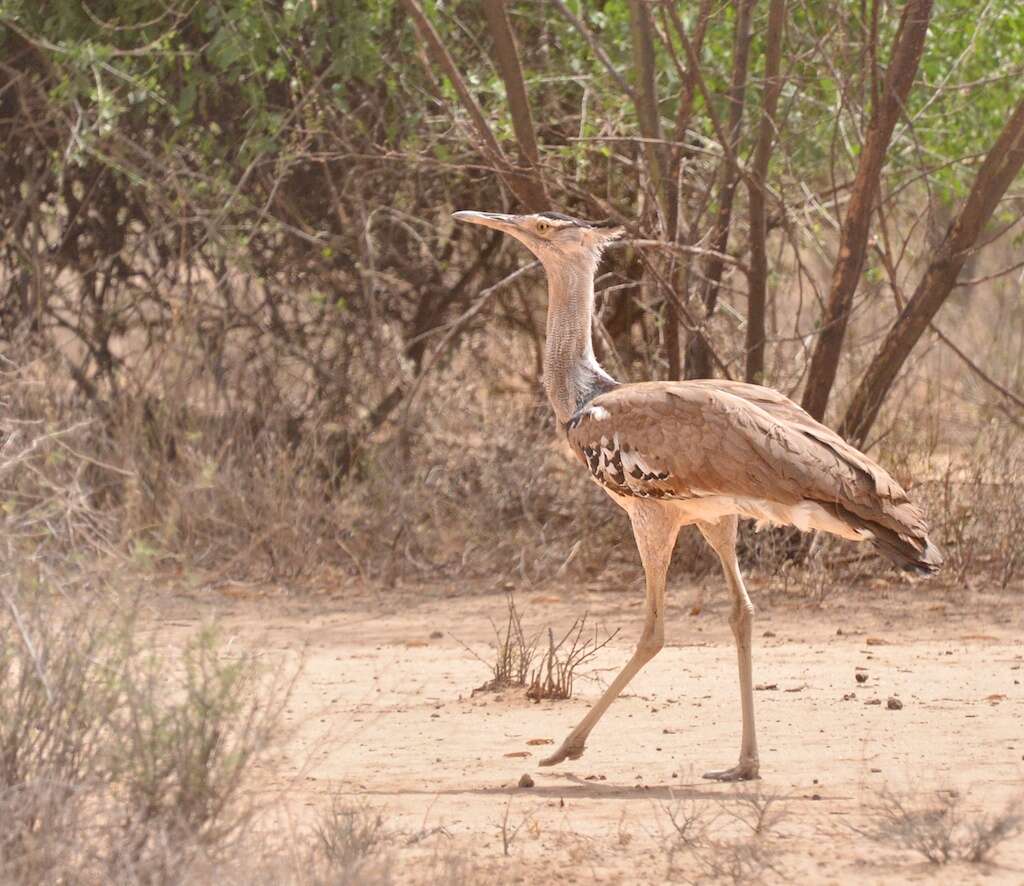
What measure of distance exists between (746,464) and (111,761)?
1.90 m

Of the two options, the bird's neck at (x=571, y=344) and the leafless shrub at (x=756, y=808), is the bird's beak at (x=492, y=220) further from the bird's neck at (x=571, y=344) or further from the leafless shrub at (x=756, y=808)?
the leafless shrub at (x=756, y=808)

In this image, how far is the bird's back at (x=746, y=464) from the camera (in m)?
4.33

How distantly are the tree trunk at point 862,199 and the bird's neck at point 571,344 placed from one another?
203 cm

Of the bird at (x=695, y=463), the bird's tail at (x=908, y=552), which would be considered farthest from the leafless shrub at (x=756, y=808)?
the bird's tail at (x=908, y=552)

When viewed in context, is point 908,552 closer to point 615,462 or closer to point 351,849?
point 615,462

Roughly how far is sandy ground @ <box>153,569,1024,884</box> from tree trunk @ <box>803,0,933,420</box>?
0.95 metres

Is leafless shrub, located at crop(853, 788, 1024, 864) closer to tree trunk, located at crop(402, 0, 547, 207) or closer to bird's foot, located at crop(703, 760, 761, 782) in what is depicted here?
bird's foot, located at crop(703, 760, 761, 782)

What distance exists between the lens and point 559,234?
5043 mm

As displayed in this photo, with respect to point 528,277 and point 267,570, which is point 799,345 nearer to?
point 528,277

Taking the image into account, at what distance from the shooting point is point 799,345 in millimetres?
7953

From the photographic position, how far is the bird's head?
5.03 metres

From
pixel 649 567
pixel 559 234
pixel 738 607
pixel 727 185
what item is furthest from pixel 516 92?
pixel 738 607

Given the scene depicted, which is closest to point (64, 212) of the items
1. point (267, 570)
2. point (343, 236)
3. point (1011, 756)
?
point (343, 236)

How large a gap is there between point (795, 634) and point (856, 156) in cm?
263
